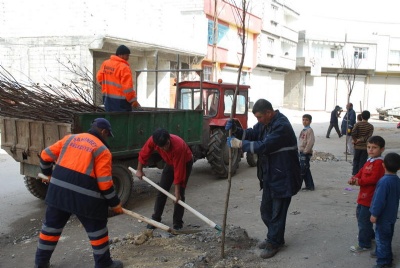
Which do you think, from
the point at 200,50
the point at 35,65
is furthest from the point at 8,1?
the point at 200,50

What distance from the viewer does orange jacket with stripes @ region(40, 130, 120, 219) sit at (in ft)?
12.1

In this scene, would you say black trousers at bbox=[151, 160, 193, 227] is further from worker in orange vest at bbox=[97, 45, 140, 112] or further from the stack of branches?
the stack of branches

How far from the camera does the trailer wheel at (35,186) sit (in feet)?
20.7

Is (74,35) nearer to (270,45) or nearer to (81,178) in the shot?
(81,178)

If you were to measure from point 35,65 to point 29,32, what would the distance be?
1.24 meters

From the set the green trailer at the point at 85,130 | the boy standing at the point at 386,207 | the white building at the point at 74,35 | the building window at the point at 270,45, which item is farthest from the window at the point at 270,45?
the boy standing at the point at 386,207

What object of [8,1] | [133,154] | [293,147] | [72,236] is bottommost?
[72,236]

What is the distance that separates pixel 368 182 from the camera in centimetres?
403

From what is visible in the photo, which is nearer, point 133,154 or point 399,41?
point 133,154

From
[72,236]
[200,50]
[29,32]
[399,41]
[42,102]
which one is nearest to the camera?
[72,236]

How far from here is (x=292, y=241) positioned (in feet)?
15.4

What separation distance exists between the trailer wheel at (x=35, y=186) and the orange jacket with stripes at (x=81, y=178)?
2783 mm

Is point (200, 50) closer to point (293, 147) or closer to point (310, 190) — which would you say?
point (310, 190)

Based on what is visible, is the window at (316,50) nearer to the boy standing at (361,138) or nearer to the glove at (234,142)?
the boy standing at (361,138)
